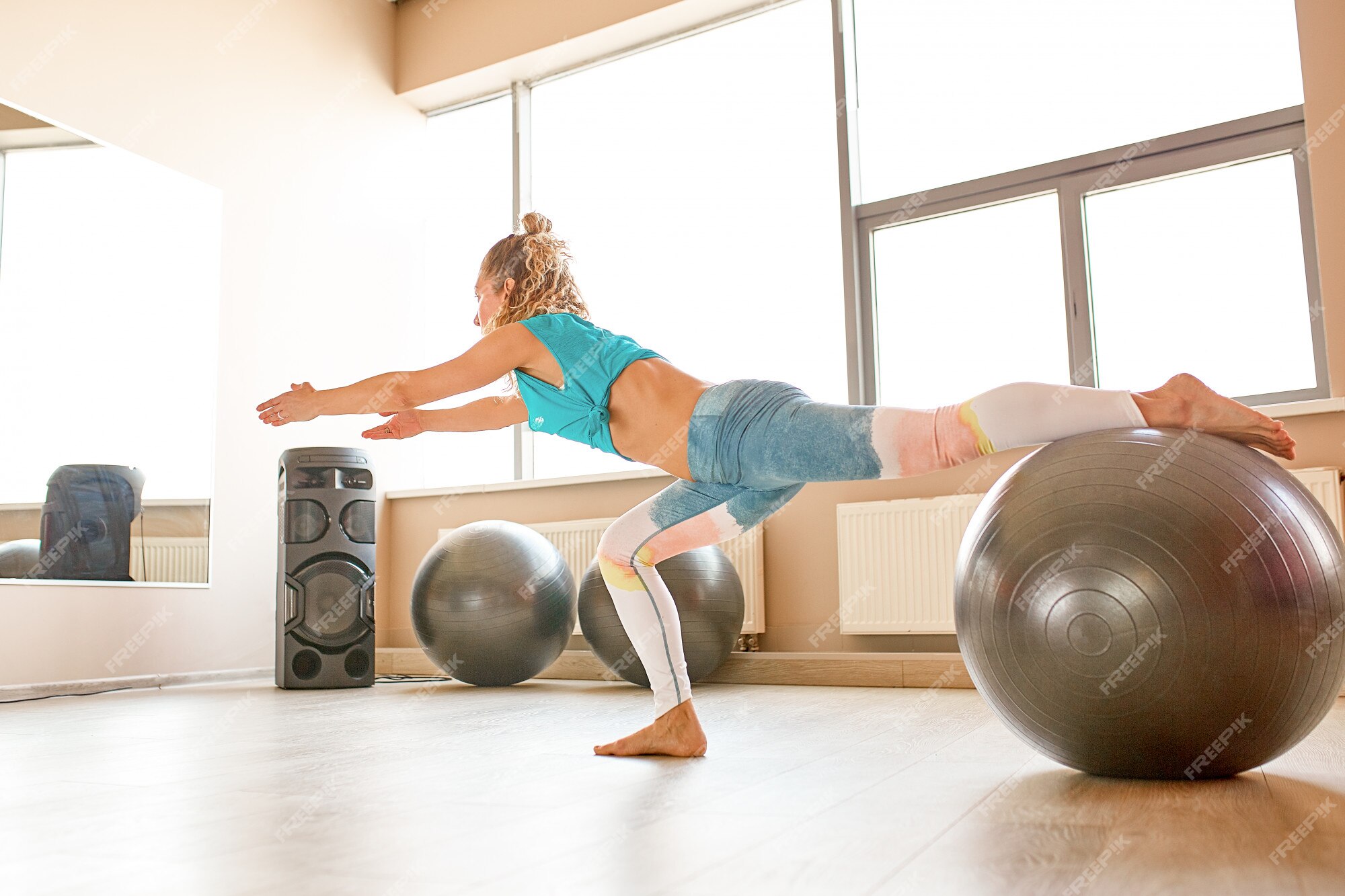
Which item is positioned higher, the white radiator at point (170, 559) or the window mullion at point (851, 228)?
the window mullion at point (851, 228)

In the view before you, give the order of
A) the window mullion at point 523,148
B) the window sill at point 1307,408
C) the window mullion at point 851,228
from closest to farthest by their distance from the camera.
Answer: the window sill at point 1307,408, the window mullion at point 851,228, the window mullion at point 523,148

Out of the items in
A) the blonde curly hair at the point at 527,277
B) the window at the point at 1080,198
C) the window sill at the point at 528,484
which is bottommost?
the window sill at the point at 528,484

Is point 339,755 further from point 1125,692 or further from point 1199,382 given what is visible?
point 1199,382

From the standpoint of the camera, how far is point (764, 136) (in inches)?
203

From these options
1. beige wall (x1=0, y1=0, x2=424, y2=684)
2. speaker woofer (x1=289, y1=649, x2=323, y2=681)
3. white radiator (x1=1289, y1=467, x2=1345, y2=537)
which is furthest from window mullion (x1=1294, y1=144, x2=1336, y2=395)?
beige wall (x1=0, y1=0, x2=424, y2=684)

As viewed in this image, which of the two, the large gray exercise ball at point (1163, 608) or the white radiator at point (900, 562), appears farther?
the white radiator at point (900, 562)

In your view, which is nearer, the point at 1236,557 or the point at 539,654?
the point at 1236,557

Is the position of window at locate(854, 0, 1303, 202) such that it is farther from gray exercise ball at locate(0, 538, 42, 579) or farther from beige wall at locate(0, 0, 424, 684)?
gray exercise ball at locate(0, 538, 42, 579)

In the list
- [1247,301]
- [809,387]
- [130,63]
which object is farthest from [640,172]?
[1247,301]

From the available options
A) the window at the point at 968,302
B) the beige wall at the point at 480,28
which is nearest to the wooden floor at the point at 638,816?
the window at the point at 968,302

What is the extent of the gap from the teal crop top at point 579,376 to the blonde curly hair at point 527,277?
179mm

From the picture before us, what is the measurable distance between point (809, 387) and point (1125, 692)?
3.38m

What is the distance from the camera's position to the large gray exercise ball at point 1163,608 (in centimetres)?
155

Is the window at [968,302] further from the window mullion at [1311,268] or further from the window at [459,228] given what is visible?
the window at [459,228]
